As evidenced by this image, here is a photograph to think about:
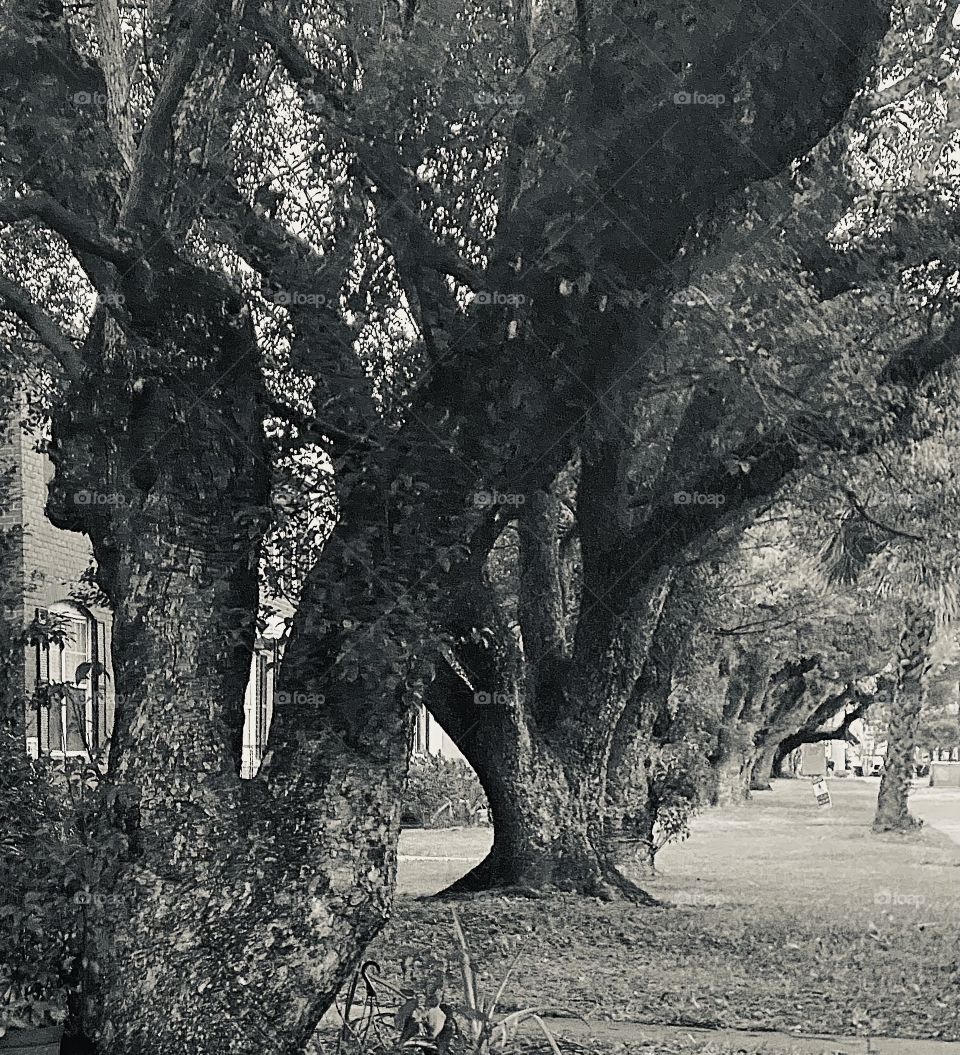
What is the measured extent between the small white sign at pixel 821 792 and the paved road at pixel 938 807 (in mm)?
1060

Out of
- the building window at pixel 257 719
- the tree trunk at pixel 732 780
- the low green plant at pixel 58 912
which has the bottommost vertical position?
the tree trunk at pixel 732 780

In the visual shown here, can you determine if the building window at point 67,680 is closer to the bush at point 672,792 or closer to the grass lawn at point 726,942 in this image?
the grass lawn at point 726,942

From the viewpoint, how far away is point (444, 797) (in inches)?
332

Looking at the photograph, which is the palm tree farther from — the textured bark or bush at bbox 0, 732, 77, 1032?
bush at bbox 0, 732, 77, 1032

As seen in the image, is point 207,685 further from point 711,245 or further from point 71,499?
point 711,245

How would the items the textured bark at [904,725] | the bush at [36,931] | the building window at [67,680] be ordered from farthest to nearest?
the textured bark at [904,725] < the building window at [67,680] < the bush at [36,931]

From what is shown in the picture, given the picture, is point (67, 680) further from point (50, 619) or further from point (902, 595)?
point (902, 595)

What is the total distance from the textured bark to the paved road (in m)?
0.10

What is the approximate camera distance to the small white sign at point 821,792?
48.4ft

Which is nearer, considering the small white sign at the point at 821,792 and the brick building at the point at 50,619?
the brick building at the point at 50,619

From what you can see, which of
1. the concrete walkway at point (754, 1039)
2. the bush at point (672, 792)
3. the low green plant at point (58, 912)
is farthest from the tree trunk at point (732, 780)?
the low green plant at point (58, 912)

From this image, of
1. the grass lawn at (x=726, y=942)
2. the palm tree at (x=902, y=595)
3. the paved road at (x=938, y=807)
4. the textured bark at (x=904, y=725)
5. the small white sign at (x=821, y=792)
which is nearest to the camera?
the grass lawn at (x=726, y=942)

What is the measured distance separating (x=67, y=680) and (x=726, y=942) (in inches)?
154

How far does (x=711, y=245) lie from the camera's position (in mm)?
4926
